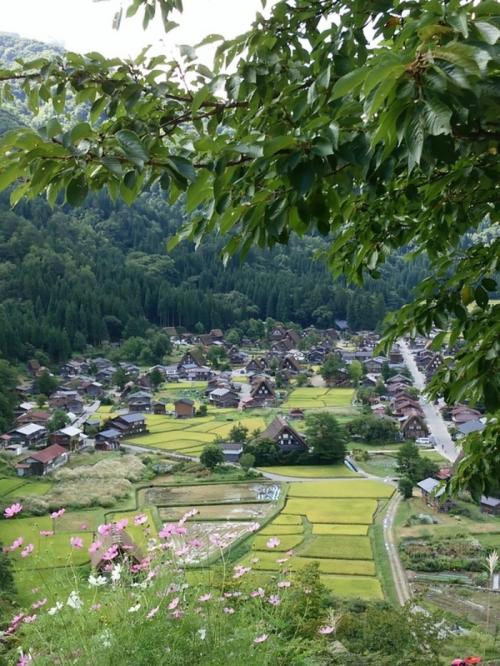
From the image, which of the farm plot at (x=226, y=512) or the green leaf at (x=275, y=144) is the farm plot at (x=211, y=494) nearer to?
the farm plot at (x=226, y=512)

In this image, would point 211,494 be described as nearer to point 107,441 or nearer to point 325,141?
point 107,441

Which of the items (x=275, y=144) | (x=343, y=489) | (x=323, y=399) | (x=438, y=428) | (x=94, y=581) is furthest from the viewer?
(x=323, y=399)

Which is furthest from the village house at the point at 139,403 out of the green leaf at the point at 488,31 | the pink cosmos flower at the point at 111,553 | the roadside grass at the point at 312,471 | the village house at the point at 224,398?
the green leaf at the point at 488,31

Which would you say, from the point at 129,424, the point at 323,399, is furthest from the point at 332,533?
the point at 323,399

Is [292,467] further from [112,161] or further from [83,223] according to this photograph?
[83,223]

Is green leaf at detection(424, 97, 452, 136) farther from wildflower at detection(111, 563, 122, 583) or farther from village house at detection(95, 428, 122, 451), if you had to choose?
village house at detection(95, 428, 122, 451)

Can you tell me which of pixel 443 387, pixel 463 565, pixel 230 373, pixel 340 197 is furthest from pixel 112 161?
pixel 230 373
